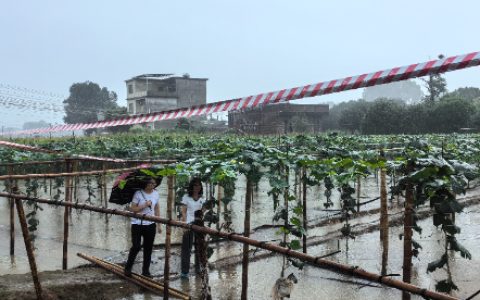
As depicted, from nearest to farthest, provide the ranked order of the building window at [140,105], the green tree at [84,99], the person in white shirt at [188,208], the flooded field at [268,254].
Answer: the flooded field at [268,254] → the person in white shirt at [188,208] → the building window at [140,105] → the green tree at [84,99]

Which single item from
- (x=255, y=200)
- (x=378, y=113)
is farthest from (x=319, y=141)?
(x=378, y=113)

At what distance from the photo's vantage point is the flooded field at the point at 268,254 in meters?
7.39

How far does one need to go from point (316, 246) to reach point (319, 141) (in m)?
5.48

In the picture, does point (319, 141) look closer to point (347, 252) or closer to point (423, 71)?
point (347, 252)

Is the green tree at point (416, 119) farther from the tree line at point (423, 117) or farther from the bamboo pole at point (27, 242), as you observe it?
the bamboo pole at point (27, 242)

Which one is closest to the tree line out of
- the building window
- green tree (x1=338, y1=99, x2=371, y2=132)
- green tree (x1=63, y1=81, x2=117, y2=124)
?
green tree (x1=338, y1=99, x2=371, y2=132)

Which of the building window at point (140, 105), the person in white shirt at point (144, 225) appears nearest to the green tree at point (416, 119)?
the building window at point (140, 105)

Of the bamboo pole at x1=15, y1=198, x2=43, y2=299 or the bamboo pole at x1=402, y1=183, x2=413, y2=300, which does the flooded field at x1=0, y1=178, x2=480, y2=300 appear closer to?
the bamboo pole at x1=402, y1=183, x2=413, y2=300

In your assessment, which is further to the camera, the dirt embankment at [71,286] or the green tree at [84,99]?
the green tree at [84,99]

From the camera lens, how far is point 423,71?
3.64 meters

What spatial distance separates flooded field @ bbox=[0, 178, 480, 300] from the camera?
291 inches

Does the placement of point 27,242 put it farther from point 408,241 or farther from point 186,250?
point 408,241

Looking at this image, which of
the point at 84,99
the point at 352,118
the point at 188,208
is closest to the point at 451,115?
the point at 352,118

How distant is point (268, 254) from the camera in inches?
361
